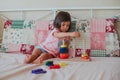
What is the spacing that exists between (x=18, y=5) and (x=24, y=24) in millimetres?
312

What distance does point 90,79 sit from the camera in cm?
105

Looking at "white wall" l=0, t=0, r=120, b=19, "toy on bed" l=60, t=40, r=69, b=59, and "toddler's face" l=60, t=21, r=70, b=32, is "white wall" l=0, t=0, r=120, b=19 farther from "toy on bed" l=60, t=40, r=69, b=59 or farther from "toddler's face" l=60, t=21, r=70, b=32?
"toy on bed" l=60, t=40, r=69, b=59

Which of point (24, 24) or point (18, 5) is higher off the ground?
point (18, 5)

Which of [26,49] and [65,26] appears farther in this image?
[26,49]

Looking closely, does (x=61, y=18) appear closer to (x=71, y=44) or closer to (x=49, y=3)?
(x=71, y=44)

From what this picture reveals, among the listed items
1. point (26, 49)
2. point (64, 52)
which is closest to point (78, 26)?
point (64, 52)

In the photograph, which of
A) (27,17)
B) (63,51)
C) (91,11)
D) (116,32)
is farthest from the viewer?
(27,17)

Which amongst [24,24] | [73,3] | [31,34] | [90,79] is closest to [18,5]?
[24,24]

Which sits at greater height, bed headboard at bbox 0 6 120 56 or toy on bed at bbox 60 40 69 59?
bed headboard at bbox 0 6 120 56

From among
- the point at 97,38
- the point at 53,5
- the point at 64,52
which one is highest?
the point at 53,5

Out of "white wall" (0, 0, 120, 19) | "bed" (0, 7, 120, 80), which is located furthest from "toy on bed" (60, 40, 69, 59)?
"white wall" (0, 0, 120, 19)

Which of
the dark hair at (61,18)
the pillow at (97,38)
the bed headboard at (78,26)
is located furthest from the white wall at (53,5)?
the dark hair at (61,18)

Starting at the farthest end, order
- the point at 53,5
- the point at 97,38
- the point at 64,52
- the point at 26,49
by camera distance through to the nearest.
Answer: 1. the point at 53,5
2. the point at 26,49
3. the point at 97,38
4. the point at 64,52

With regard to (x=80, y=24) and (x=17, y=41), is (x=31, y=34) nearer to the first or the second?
(x=17, y=41)
